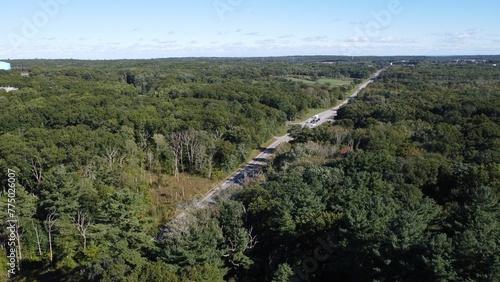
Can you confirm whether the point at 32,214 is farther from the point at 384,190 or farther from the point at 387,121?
the point at 387,121

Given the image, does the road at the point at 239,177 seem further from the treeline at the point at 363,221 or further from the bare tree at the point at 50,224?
the bare tree at the point at 50,224

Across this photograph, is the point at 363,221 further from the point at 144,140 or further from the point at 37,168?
the point at 144,140

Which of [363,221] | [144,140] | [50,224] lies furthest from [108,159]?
[363,221]

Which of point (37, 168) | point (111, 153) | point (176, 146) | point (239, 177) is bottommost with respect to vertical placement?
point (239, 177)

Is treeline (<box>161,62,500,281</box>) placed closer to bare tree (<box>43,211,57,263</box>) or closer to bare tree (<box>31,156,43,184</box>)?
bare tree (<box>43,211,57,263</box>)

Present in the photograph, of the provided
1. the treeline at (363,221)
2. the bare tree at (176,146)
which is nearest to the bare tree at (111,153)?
the bare tree at (176,146)

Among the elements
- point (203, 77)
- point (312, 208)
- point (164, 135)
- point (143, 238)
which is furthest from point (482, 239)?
point (203, 77)

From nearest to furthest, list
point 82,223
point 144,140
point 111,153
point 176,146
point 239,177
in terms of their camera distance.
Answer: point 82,223, point 111,153, point 239,177, point 176,146, point 144,140
